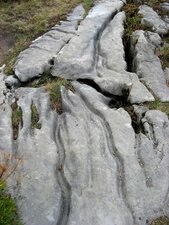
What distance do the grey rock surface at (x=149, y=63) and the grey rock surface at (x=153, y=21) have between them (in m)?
0.59

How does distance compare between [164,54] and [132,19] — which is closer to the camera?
[164,54]

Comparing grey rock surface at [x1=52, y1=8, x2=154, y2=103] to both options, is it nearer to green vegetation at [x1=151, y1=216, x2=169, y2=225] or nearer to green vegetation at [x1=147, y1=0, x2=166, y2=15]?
green vegetation at [x1=147, y1=0, x2=166, y2=15]

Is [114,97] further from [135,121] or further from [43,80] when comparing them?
[43,80]

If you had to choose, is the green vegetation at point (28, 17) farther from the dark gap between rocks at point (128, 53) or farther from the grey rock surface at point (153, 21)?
the dark gap between rocks at point (128, 53)

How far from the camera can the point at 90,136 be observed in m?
11.4

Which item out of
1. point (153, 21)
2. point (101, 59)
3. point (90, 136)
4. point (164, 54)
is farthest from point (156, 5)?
point (90, 136)

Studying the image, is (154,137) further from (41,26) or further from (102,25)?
(41,26)

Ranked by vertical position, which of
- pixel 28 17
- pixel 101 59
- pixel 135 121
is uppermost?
pixel 101 59

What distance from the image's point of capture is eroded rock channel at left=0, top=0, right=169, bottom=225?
9562mm

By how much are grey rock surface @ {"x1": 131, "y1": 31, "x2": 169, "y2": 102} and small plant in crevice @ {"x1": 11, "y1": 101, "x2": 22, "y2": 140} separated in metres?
4.12

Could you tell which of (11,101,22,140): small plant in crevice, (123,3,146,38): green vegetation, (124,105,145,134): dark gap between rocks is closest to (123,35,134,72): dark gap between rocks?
(123,3,146,38): green vegetation

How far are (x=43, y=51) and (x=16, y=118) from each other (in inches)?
162

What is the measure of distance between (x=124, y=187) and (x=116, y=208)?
65cm

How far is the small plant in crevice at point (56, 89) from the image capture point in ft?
41.7
